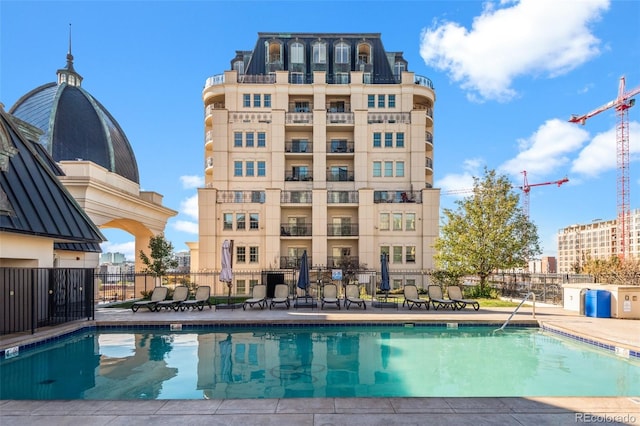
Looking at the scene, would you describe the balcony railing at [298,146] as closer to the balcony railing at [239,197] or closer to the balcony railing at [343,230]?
the balcony railing at [239,197]

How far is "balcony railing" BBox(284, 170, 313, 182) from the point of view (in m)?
33.8

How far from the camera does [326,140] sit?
114 ft

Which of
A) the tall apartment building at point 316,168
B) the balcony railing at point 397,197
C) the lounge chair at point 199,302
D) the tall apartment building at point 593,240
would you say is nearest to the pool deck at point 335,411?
the lounge chair at point 199,302

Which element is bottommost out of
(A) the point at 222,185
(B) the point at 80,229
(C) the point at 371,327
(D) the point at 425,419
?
(C) the point at 371,327

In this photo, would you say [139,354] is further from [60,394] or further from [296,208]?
[296,208]

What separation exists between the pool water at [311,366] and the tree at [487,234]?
7.98m

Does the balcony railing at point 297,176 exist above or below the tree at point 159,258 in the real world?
above

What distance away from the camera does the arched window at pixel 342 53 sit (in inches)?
1432

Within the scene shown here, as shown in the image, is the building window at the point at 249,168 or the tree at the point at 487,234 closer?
the tree at the point at 487,234

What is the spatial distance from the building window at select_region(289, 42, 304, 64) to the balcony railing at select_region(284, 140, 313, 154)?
28.4ft

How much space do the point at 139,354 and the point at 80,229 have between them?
551 centimetres

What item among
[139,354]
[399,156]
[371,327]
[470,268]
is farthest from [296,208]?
[139,354]

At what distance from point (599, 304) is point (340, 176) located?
23142mm

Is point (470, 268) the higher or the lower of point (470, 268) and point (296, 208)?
the lower
